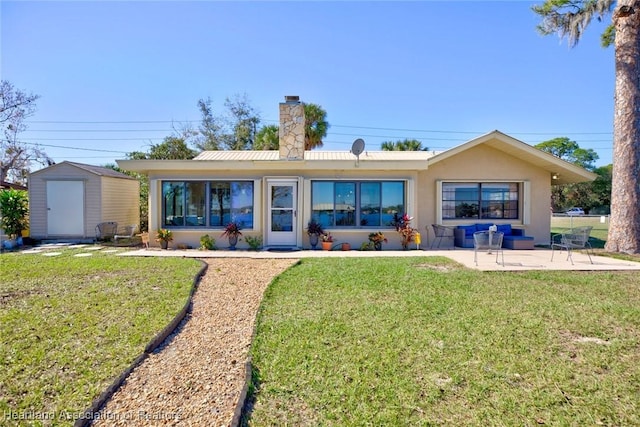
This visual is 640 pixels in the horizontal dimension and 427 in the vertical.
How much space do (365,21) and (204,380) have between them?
12907 millimetres

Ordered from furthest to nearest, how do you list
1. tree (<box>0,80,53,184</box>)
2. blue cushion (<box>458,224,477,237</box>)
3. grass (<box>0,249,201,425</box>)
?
tree (<box>0,80,53,184</box>), blue cushion (<box>458,224,477,237</box>), grass (<box>0,249,201,425</box>)

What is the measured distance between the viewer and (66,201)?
13031 mm

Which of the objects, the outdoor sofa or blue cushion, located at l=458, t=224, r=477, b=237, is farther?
blue cushion, located at l=458, t=224, r=477, b=237

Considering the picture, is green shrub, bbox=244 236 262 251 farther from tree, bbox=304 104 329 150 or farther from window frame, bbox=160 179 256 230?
tree, bbox=304 104 329 150

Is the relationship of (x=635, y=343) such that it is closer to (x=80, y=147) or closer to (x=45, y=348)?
(x=45, y=348)

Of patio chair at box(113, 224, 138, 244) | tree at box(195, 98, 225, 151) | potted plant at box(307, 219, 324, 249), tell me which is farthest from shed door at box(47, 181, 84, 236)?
tree at box(195, 98, 225, 151)

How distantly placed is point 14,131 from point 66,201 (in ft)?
47.3

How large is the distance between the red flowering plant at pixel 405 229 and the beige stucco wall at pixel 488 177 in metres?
1.29

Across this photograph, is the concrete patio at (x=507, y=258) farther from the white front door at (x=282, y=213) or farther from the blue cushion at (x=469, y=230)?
the blue cushion at (x=469, y=230)

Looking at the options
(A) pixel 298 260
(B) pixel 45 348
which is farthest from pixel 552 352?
(A) pixel 298 260

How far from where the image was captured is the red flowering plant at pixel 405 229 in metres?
11.0

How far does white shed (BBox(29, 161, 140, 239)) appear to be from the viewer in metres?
12.9

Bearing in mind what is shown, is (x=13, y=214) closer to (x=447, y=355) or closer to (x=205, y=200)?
(x=205, y=200)

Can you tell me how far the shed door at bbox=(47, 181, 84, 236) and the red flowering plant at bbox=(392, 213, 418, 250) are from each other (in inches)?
474
